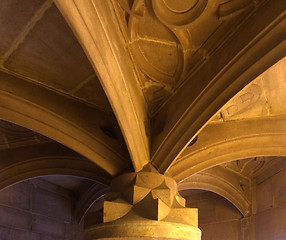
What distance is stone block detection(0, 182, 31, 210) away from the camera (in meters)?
5.74

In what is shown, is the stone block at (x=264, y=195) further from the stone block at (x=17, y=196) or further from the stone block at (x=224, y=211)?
the stone block at (x=17, y=196)

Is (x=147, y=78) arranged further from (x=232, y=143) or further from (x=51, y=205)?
(x=51, y=205)

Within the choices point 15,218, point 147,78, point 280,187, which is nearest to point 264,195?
point 280,187

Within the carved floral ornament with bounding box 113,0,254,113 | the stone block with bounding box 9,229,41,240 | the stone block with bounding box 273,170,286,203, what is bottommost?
the stone block with bounding box 9,229,41,240

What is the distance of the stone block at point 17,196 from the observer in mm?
5742

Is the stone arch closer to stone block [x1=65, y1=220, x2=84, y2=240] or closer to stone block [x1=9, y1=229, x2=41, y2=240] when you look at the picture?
stone block [x1=9, y1=229, x2=41, y2=240]

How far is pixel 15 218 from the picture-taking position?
5.82m

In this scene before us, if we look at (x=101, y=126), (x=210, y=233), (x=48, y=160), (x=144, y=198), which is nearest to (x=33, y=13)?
(x=101, y=126)

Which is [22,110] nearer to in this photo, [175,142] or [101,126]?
[101,126]

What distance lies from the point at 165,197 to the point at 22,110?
144cm

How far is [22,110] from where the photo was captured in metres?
3.43

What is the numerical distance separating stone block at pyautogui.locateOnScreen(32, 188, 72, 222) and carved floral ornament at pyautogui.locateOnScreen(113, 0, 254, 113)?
11.8 ft

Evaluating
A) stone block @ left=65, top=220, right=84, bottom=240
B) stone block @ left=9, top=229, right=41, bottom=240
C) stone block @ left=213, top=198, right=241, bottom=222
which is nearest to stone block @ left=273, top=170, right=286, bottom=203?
stone block @ left=213, top=198, right=241, bottom=222

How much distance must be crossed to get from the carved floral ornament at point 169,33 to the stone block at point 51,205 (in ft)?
11.8
